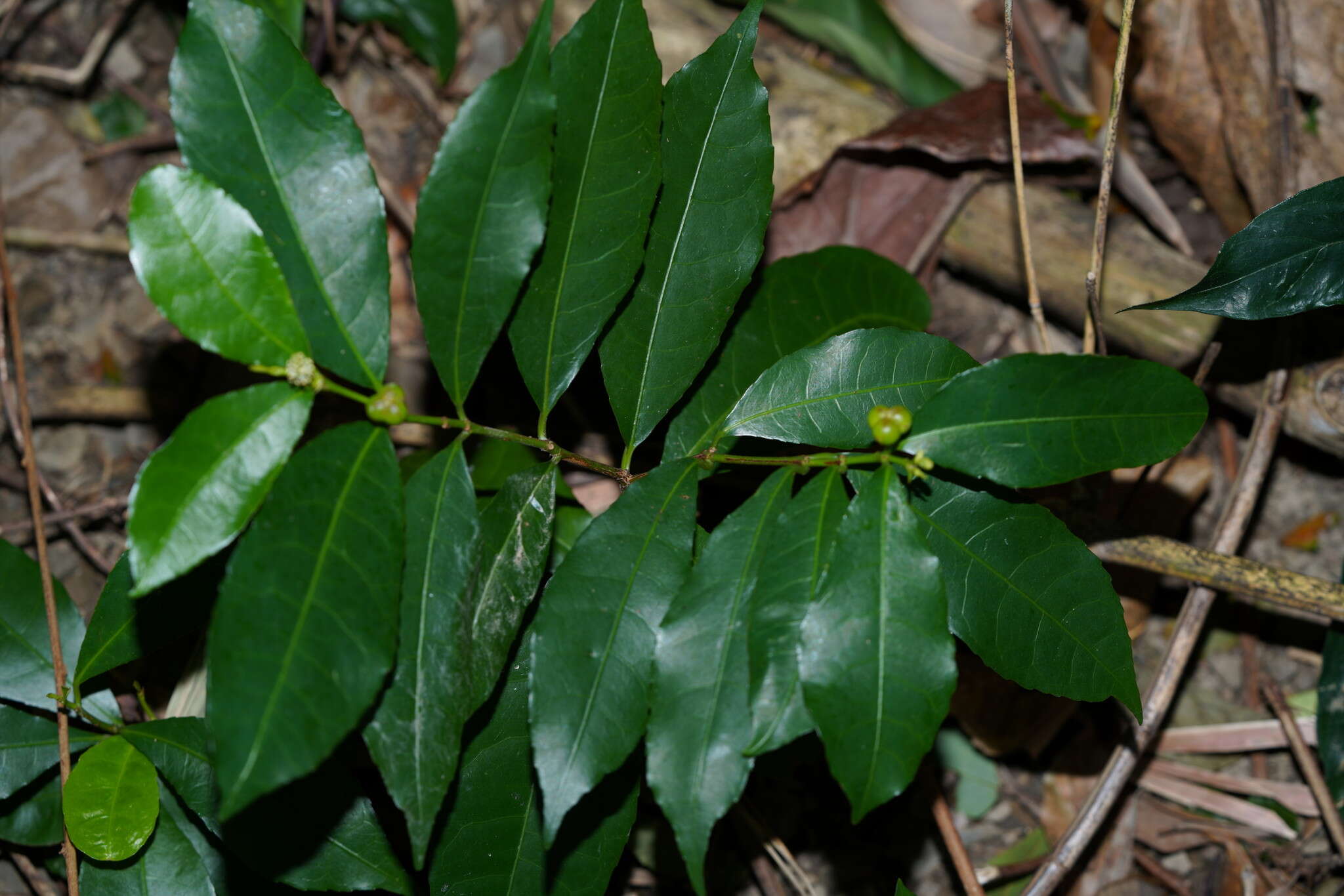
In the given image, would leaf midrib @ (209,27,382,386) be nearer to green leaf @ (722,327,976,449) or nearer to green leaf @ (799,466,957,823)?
green leaf @ (722,327,976,449)

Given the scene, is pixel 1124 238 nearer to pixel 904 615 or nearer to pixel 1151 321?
pixel 1151 321

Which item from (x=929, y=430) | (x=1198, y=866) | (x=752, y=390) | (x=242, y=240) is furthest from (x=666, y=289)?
(x=1198, y=866)

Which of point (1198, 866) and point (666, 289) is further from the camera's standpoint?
point (1198, 866)

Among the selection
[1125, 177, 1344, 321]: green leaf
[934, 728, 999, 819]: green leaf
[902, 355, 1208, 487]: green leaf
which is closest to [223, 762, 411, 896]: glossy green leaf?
[902, 355, 1208, 487]: green leaf

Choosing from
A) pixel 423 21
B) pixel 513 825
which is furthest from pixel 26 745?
pixel 423 21

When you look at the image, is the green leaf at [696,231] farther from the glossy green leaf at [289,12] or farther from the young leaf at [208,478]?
the glossy green leaf at [289,12]

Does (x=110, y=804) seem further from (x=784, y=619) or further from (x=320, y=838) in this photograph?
(x=784, y=619)
